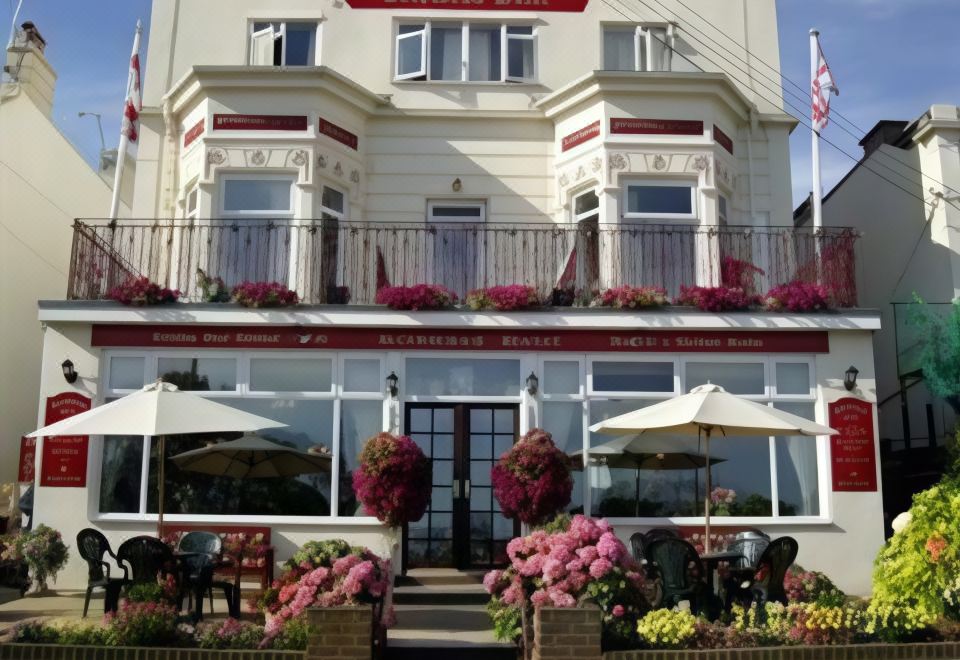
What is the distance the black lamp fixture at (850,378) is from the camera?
1373 cm

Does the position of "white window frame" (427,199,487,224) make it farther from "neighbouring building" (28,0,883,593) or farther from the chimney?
the chimney

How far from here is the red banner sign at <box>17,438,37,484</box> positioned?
16.6 meters

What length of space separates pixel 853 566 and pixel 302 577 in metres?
8.20

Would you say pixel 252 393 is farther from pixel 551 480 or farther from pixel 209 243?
pixel 551 480

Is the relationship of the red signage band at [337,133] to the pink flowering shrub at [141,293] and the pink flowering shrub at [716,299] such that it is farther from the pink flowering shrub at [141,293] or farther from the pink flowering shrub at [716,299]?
the pink flowering shrub at [716,299]

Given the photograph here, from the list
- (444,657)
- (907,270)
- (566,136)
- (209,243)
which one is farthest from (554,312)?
(907,270)

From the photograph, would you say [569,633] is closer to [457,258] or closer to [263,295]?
[263,295]

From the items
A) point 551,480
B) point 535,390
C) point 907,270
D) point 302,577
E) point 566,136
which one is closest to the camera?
point 302,577

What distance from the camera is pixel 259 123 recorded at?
49.4 ft

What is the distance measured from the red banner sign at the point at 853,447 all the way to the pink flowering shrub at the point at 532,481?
3762 millimetres

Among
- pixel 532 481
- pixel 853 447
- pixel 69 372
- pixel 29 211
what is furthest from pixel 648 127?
pixel 29 211

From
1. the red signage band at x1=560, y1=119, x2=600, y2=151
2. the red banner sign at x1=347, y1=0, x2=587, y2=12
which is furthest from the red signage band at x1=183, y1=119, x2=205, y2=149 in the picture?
the red signage band at x1=560, y1=119, x2=600, y2=151

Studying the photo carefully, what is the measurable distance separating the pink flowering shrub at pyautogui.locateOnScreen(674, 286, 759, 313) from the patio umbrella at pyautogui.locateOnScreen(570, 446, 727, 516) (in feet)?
6.65

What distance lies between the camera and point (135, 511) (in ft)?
44.2
